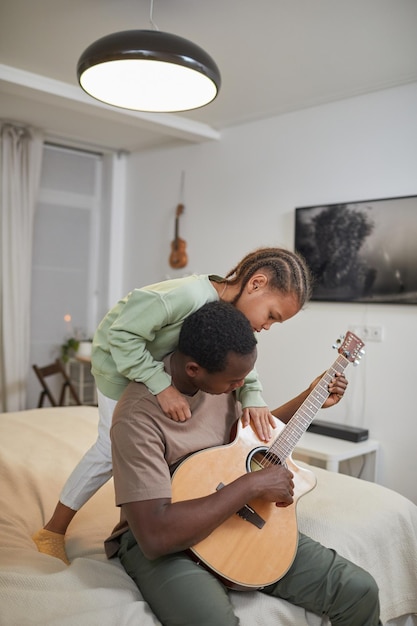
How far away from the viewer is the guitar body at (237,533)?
1334 millimetres

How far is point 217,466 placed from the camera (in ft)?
4.66

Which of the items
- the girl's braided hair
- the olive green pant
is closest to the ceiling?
the girl's braided hair

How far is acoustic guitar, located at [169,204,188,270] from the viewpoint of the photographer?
4426 millimetres

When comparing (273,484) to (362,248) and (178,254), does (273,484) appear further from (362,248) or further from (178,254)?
(178,254)

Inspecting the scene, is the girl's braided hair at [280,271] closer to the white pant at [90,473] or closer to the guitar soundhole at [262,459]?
the guitar soundhole at [262,459]

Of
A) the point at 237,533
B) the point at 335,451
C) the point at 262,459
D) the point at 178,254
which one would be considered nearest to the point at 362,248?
the point at 335,451

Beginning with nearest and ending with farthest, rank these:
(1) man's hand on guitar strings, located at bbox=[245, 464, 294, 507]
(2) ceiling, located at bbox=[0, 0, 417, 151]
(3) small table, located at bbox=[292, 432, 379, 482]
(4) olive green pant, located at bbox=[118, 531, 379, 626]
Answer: (4) olive green pant, located at bbox=[118, 531, 379, 626]
(1) man's hand on guitar strings, located at bbox=[245, 464, 294, 507]
(2) ceiling, located at bbox=[0, 0, 417, 151]
(3) small table, located at bbox=[292, 432, 379, 482]

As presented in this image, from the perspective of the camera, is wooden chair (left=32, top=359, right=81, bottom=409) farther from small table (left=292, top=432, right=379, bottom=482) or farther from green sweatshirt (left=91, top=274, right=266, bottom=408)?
green sweatshirt (left=91, top=274, right=266, bottom=408)

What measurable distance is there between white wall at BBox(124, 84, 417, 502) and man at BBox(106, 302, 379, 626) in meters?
1.88

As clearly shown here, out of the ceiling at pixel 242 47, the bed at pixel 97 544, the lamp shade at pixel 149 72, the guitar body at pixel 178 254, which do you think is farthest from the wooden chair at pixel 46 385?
the lamp shade at pixel 149 72

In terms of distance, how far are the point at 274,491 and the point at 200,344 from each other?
383 millimetres

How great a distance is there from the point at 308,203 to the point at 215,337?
8.20ft

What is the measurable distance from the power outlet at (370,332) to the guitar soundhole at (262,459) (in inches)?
74.9

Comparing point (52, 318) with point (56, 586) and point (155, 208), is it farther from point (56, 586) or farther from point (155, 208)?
point (56, 586)
